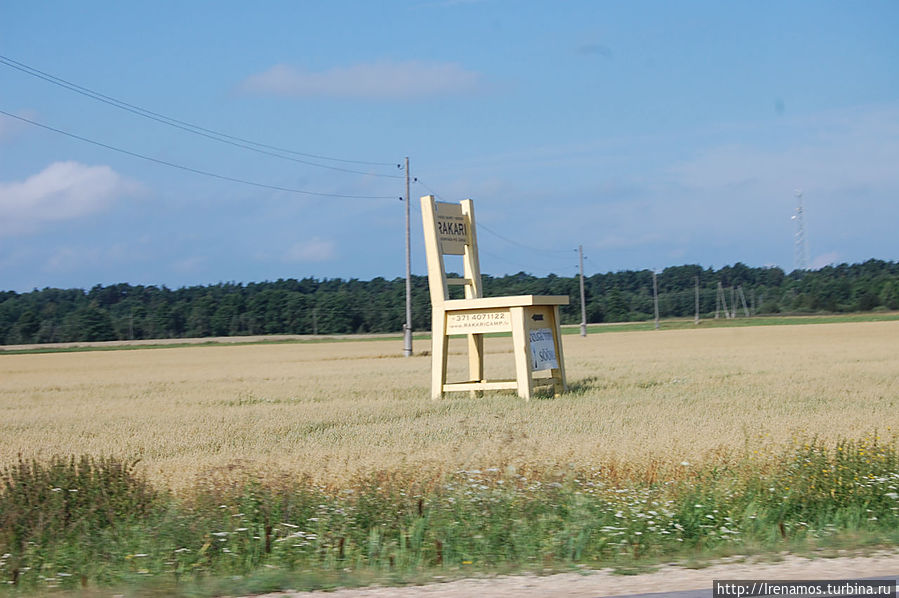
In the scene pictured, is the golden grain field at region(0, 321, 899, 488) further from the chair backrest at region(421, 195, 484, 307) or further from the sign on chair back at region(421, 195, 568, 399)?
the chair backrest at region(421, 195, 484, 307)

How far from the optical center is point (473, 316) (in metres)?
15.4

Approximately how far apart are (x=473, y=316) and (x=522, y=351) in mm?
1006

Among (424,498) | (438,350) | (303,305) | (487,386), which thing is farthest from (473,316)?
(303,305)

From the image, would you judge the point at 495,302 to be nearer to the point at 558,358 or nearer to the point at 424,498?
the point at 558,358

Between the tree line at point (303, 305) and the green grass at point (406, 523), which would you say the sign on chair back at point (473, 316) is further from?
the tree line at point (303, 305)

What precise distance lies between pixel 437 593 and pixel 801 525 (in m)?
3.35

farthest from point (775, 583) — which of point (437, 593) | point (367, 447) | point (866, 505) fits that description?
point (367, 447)

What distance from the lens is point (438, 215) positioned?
16703 millimetres

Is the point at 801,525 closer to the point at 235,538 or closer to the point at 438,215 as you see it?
the point at 235,538

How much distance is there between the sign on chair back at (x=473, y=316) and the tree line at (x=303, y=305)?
44.9 meters

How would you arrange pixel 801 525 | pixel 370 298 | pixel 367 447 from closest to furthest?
pixel 801 525, pixel 367 447, pixel 370 298

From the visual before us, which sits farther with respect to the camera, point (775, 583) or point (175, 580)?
point (175, 580)

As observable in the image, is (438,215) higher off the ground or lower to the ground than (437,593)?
higher

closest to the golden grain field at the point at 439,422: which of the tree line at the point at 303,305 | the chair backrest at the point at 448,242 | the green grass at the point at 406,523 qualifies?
the green grass at the point at 406,523
